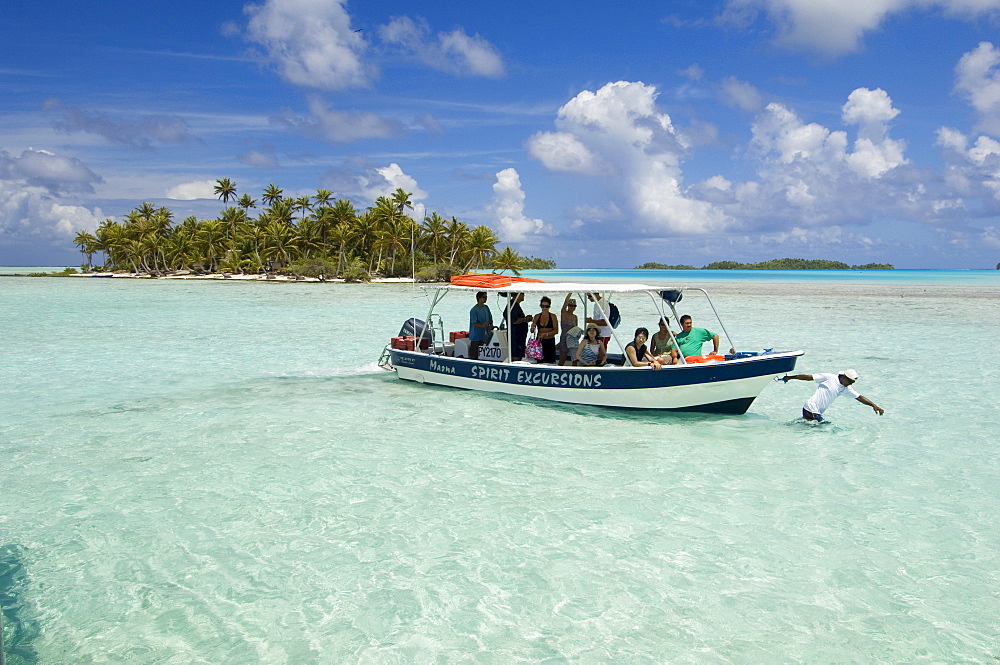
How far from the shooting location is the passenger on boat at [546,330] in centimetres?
1312

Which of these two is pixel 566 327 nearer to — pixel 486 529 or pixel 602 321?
pixel 602 321

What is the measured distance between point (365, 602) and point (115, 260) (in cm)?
12572

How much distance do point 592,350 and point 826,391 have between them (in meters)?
3.80

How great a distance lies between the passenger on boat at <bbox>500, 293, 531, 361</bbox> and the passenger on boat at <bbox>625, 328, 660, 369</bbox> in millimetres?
2432

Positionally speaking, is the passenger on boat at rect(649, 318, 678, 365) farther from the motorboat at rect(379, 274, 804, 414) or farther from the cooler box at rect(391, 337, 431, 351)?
the cooler box at rect(391, 337, 431, 351)

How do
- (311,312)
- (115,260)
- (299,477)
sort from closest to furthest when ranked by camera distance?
1. (299,477)
2. (311,312)
3. (115,260)

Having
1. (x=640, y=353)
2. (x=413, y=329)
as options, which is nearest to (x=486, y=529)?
(x=640, y=353)

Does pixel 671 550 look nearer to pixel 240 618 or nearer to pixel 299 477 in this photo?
pixel 240 618

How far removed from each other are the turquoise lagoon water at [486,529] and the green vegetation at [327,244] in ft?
222

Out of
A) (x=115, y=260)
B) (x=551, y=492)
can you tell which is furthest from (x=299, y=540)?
(x=115, y=260)

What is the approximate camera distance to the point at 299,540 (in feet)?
22.8

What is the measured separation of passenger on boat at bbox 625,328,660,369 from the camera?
1149 centimetres

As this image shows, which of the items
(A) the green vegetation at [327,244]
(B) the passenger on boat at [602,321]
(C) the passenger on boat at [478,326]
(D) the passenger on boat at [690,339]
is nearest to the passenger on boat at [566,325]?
(B) the passenger on boat at [602,321]

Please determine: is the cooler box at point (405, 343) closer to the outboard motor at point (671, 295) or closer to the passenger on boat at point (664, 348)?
the passenger on boat at point (664, 348)
